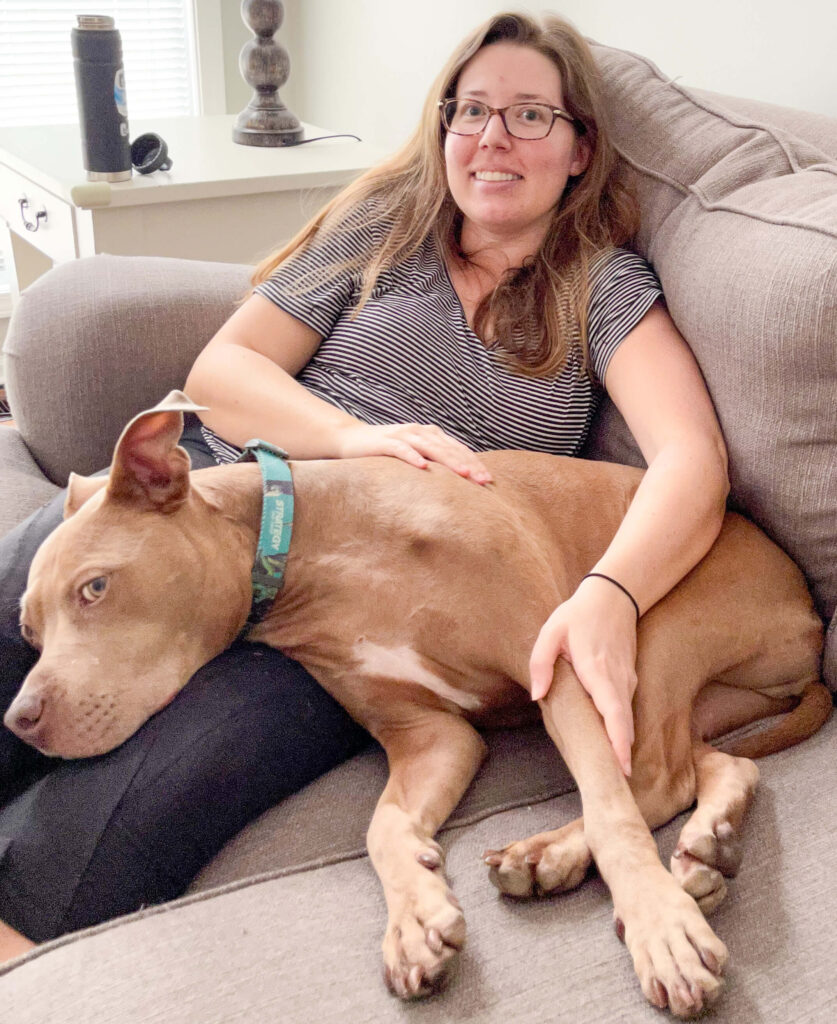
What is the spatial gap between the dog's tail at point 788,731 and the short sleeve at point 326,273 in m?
0.97

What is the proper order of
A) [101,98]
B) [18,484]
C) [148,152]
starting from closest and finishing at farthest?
1. [18,484]
2. [101,98]
3. [148,152]

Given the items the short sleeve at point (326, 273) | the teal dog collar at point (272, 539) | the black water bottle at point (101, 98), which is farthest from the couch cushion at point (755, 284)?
the black water bottle at point (101, 98)

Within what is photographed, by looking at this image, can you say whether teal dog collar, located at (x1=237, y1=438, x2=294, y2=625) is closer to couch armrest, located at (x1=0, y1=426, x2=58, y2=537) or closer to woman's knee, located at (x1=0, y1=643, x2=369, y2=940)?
woman's knee, located at (x1=0, y1=643, x2=369, y2=940)

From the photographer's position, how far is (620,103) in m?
1.73

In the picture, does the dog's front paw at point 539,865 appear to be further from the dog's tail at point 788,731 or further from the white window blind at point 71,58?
the white window blind at point 71,58

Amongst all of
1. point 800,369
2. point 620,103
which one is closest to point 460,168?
point 620,103

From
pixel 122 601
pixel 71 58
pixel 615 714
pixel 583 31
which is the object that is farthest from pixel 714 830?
pixel 71 58

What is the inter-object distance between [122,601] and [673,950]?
720mm

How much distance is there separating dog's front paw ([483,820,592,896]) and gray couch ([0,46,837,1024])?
19 mm

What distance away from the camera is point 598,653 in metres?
1.24

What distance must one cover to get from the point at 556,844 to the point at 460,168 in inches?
44.7

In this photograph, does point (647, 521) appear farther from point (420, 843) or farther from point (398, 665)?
point (420, 843)

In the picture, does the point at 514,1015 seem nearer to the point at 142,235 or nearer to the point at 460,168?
the point at 460,168

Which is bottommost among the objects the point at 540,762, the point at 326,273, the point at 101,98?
the point at 540,762
